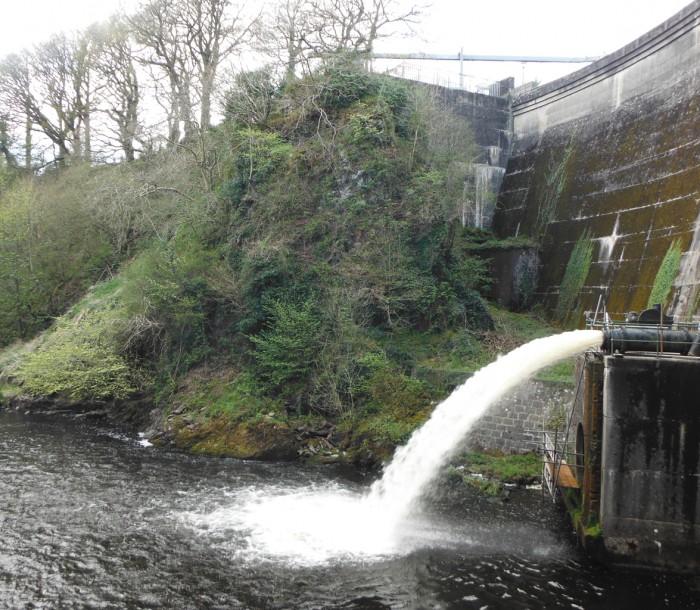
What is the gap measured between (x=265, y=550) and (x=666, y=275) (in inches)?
474

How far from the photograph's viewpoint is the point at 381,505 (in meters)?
11.0

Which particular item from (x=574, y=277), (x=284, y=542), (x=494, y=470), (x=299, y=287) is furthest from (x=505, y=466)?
(x=574, y=277)

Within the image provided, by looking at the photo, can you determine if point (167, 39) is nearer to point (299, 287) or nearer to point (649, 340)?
point (299, 287)

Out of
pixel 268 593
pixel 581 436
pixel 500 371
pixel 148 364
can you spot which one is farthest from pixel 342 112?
pixel 268 593

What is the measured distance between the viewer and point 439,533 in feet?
32.5

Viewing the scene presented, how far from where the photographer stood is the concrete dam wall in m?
15.4

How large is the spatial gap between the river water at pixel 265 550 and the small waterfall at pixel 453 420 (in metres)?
0.50

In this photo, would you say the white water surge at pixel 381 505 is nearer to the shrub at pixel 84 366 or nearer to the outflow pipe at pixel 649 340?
the outflow pipe at pixel 649 340

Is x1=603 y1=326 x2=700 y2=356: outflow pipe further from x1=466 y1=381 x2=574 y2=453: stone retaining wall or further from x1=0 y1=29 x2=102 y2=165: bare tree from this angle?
x1=0 y1=29 x2=102 y2=165: bare tree

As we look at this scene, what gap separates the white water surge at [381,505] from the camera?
9.30 m

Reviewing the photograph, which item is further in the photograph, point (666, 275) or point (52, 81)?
point (52, 81)

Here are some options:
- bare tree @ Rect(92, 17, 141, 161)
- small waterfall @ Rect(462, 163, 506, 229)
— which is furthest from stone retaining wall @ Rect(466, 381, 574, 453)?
bare tree @ Rect(92, 17, 141, 161)

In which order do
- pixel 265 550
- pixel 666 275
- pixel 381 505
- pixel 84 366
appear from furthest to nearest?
pixel 84 366, pixel 666 275, pixel 381 505, pixel 265 550

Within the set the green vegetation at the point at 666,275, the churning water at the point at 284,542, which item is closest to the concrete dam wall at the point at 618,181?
the green vegetation at the point at 666,275
